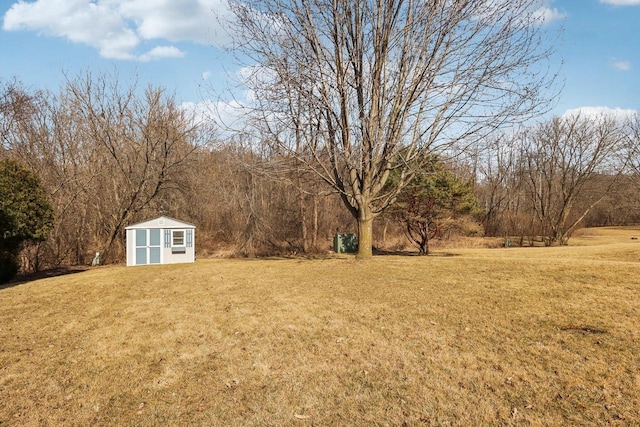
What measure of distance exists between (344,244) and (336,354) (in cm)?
1832

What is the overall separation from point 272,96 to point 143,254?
930 cm

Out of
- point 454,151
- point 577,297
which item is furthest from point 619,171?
point 577,297

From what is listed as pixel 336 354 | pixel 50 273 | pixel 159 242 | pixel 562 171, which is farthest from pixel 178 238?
pixel 562 171

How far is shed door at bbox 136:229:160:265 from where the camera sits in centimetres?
→ 1527

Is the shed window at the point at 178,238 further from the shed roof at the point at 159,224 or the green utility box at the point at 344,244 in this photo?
the green utility box at the point at 344,244

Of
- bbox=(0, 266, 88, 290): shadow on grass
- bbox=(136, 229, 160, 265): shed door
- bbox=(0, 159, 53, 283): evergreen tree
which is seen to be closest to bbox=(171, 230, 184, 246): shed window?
bbox=(136, 229, 160, 265): shed door

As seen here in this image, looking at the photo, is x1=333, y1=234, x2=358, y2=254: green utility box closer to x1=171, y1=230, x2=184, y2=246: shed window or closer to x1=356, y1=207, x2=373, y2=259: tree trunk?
x1=171, y1=230, x2=184, y2=246: shed window

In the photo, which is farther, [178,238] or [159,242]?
[178,238]

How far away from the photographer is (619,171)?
30344 mm

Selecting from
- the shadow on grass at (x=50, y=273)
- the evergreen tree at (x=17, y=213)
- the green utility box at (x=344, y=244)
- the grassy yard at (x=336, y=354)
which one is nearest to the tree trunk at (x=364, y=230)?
the grassy yard at (x=336, y=354)

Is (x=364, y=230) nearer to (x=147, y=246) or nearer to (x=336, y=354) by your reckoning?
(x=336, y=354)

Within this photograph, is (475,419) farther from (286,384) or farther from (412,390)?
(286,384)

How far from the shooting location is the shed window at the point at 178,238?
15.9m

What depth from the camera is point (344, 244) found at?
2320 cm
